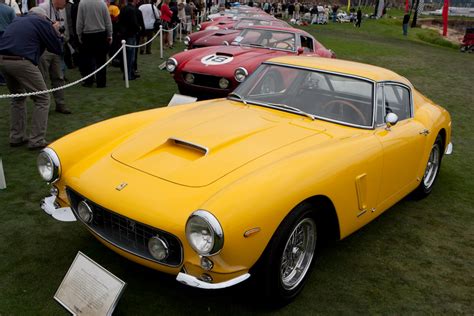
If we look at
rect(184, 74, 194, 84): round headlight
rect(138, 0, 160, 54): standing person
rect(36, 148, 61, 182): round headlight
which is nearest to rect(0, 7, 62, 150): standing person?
rect(36, 148, 61, 182): round headlight

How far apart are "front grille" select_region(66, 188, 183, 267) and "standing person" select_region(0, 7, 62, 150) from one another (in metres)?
2.74

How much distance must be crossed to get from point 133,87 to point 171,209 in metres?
7.20

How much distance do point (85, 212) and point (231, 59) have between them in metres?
4.98

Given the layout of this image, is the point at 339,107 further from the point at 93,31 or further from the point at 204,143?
the point at 93,31

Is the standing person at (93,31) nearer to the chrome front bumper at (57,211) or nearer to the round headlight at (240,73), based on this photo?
the round headlight at (240,73)

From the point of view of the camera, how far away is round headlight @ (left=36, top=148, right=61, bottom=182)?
3.17 meters

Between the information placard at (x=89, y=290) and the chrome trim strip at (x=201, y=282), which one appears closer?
the chrome trim strip at (x=201, y=282)

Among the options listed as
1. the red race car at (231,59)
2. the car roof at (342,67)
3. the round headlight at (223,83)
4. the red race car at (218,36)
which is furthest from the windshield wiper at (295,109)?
the red race car at (218,36)

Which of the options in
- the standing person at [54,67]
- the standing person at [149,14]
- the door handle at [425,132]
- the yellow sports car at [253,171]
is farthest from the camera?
the standing person at [149,14]

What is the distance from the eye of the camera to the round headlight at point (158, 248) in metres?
2.53

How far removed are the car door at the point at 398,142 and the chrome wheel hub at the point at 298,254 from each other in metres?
0.87

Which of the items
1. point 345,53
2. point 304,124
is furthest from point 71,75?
point 345,53

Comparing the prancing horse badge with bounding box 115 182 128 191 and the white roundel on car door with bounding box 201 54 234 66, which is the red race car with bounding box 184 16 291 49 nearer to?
the white roundel on car door with bounding box 201 54 234 66

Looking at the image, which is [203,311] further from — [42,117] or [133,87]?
[133,87]
